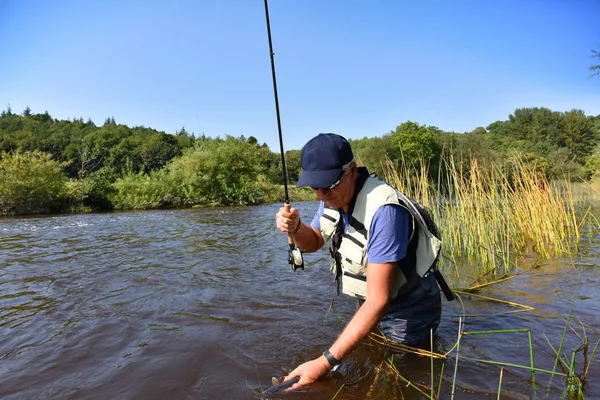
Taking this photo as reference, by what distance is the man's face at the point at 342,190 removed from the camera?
2598mm

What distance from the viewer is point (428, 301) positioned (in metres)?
2.86

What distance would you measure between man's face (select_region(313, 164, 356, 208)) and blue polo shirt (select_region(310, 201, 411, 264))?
13.7 inches

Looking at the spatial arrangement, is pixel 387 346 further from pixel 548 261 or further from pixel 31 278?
pixel 31 278

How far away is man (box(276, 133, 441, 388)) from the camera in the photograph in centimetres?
229

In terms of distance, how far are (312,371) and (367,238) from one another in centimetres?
98

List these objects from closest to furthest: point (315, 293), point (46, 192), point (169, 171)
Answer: point (315, 293), point (46, 192), point (169, 171)

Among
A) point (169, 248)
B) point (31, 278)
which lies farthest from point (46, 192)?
point (31, 278)

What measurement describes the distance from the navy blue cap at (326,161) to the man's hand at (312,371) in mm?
1170

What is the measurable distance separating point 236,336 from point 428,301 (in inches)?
81.2

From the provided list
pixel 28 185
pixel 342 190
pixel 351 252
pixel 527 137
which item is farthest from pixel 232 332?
pixel 527 137

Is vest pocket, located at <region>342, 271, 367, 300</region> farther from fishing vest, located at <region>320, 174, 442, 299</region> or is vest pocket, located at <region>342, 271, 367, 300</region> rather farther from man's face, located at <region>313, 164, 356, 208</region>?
man's face, located at <region>313, 164, 356, 208</region>

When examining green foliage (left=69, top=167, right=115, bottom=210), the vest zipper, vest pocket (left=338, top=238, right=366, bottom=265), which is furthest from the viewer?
green foliage (left=69, top=167, right=115, bottom=210)

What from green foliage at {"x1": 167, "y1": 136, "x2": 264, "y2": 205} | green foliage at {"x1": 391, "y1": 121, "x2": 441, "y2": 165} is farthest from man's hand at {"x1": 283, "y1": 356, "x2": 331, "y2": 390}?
green foliage at {"x1": 391, "y1": 121, "x2": 441, "y2": 165}

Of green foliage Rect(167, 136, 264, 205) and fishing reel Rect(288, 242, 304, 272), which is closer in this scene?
fishing reel Rect(288, 242, 304, 272)
